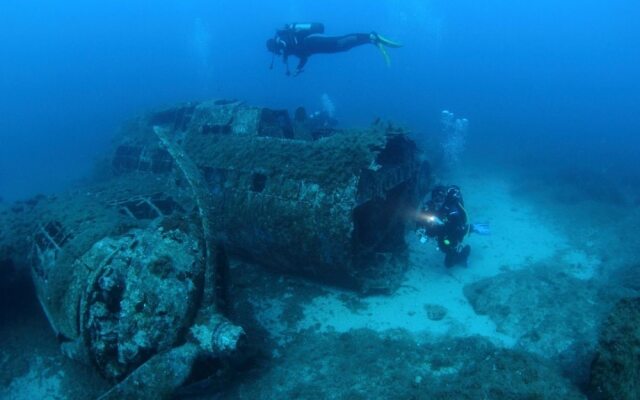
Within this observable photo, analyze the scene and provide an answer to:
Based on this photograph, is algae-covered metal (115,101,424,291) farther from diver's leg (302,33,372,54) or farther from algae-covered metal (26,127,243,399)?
diver's leg (302,33,372,54)

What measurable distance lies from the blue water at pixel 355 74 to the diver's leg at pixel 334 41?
633cm

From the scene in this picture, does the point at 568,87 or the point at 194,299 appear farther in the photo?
the point at 568,87

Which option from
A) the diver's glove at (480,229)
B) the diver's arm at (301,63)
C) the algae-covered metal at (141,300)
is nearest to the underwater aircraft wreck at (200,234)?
the algae-covered metal at (141,300)

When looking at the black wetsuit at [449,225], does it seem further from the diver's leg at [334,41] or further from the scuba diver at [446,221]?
the diver's leg at [334,41]

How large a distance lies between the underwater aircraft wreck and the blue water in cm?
688

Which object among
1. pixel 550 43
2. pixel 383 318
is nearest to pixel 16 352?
pixel 383 318

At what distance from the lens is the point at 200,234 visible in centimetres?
500

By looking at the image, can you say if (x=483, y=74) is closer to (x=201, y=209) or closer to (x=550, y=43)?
(x=550, y=43)

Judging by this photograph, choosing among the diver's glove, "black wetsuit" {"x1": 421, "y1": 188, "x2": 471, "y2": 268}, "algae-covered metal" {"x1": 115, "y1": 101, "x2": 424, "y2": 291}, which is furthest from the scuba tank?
the diver's glove

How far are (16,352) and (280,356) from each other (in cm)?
428

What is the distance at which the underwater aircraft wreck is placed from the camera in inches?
171

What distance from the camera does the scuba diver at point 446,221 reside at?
7.73 metres

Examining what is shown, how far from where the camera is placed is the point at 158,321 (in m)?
4.33

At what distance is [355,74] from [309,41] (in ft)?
257
